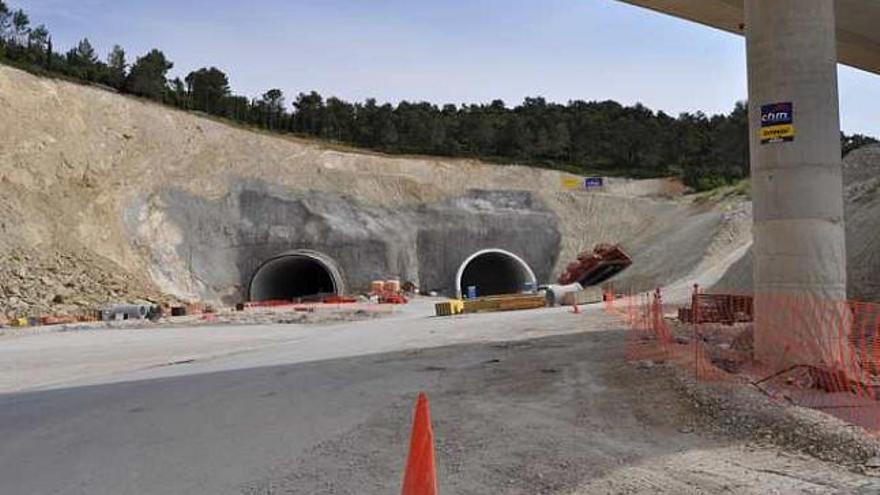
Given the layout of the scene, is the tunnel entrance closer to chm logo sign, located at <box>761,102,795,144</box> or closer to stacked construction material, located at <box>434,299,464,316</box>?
stacked construction material, located at <box>434,299,464,316</box>

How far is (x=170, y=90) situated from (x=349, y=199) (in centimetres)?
2075

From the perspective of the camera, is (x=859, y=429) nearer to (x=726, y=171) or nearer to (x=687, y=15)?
(x=687, y=15)

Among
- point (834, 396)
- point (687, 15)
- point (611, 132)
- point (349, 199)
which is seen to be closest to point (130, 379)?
point (834, 396)

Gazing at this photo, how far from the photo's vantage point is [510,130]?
3105 inches

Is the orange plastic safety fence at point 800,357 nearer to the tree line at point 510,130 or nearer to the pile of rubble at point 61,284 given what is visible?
the pile of rubble at point 61,284

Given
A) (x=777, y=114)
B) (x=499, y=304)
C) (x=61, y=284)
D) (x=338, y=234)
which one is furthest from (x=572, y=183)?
(x=777, y=114)

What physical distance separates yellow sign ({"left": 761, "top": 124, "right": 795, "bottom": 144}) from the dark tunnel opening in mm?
37075

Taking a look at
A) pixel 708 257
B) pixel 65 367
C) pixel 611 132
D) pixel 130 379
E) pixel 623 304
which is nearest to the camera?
pixel 130 379

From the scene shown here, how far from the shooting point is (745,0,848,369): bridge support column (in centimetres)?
1091

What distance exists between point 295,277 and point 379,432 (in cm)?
4660

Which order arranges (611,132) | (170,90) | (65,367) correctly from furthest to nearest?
(611,132), (170,90), (65,367)

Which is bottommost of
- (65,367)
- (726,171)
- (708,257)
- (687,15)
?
(65,367)

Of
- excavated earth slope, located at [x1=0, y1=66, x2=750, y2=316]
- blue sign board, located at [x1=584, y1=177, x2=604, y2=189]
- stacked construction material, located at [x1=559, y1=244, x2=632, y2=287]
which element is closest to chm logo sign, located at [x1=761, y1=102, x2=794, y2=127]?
excavated earth slope, located at [x1=0, y1=66, x2=750, y2=316]

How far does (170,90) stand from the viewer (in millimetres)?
62906
